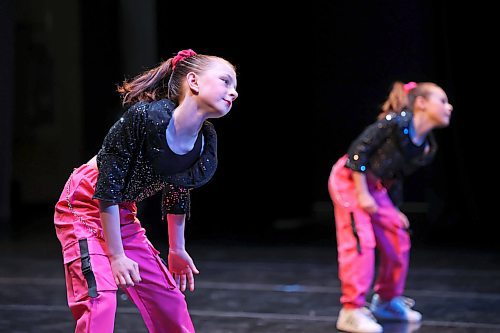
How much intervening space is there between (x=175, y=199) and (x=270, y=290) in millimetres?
2069

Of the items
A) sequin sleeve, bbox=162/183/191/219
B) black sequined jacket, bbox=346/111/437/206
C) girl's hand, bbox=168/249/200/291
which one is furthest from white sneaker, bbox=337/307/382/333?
sequin sleeve, bbox=162/183/191/219

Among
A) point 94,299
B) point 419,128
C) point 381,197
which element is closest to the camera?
point 94,299

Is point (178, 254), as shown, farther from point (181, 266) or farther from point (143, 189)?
point (143, 189)

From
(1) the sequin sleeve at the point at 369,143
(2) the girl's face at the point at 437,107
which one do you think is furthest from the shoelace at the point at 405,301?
(2) the girl's face at the point at 437,107

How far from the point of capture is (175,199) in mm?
2129

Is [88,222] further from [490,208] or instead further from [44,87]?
[44,87]

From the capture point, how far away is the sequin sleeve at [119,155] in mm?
1972

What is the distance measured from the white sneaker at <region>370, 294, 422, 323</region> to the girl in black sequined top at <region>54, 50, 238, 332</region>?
1.41 meters

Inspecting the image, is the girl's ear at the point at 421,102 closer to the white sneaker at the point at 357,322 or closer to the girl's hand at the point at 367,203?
the girl's hand at the point at 367,203

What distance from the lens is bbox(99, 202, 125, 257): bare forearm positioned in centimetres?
198

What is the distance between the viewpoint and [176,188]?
2.12 meters

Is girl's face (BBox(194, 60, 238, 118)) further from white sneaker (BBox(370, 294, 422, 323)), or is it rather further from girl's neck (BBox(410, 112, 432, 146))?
white sneaker (BBox(370, 294, 422, 323))

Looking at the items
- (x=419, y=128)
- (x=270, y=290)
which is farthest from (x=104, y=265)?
(x=270, y=290)

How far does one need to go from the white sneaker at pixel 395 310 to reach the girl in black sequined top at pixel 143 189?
1.41 metres
